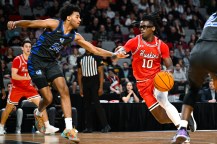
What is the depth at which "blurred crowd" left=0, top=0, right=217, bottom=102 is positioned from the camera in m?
15.3

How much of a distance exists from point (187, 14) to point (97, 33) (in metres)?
5.56

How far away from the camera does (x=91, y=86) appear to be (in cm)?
1237

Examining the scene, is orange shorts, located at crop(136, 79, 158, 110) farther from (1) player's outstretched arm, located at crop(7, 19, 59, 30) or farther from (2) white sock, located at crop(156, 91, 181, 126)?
(1) player's outstretched arm, located at crop(7, 19, 59, 30)

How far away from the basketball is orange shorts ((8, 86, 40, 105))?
3846mm

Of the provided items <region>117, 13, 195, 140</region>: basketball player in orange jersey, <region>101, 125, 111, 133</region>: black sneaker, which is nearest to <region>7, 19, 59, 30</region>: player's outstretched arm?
<region>117, 13, 195, 140</region>: basketball player in orange jersey

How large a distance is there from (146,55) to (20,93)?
3806 millimetres

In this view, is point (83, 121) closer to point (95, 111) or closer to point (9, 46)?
point (95, 111)

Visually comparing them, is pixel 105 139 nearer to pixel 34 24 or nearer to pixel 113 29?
pixel 34 24

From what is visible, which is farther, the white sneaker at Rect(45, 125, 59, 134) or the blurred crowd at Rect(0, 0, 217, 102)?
the blurred crowd at Rect(0, 0, 217, 102)

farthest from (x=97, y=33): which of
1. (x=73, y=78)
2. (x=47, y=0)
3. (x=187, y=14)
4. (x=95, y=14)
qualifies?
(x=187, y=14)

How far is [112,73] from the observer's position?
1484 centimetres

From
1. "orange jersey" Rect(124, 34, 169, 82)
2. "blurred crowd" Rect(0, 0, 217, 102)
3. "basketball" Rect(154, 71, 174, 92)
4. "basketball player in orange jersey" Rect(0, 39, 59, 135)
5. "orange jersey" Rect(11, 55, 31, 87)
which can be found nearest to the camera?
"basketball" Rect(154, 71, 174, 92)

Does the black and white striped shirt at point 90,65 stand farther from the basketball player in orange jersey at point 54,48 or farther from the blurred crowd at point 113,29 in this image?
the basketball player in orange jersey at point 54,48

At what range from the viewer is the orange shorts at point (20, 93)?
1129 centimetres
